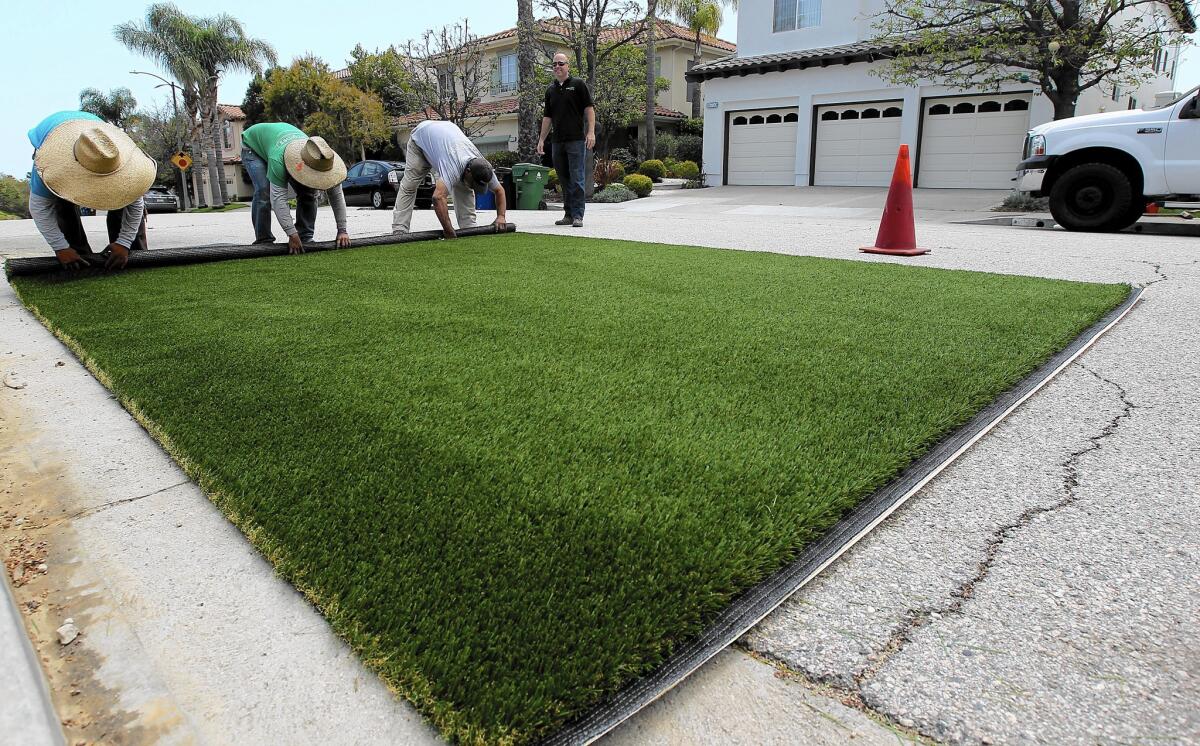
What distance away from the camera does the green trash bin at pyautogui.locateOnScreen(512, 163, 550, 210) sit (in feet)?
47.2

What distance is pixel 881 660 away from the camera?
149cm

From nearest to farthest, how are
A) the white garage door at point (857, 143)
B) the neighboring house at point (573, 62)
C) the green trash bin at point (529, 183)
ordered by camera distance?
the green trash bin at point (529, 183), the white garage door at point (857, 143), the neighboring house at point (573, 62)

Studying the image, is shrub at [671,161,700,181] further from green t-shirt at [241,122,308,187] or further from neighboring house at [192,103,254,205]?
neighboring house at [192,103,254,205]

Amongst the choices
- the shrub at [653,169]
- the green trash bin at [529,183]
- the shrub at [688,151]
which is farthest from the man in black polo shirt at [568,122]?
the shrub at [688,151]

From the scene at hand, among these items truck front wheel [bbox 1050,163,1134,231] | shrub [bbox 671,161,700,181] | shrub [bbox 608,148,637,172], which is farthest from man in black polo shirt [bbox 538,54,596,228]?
shrub [bbox 608,148,637,172]

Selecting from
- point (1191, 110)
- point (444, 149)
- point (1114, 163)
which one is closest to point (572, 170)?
point (444, 149)

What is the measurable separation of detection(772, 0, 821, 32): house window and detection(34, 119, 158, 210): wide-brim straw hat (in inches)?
777

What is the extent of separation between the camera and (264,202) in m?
7.11

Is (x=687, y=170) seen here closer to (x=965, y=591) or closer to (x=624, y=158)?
(x=624, y=158)

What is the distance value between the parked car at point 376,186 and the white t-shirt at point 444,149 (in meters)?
11.1

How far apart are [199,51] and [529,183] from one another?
91.3ft

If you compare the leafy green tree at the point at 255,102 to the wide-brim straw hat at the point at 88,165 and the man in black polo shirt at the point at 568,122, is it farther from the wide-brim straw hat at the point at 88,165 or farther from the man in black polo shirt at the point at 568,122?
the wide-brim straw hat at the point at 88,165

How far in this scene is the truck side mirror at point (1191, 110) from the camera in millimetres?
8242

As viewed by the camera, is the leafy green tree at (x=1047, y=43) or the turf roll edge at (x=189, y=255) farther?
the leafy green tree at (x=1047, y=43)
